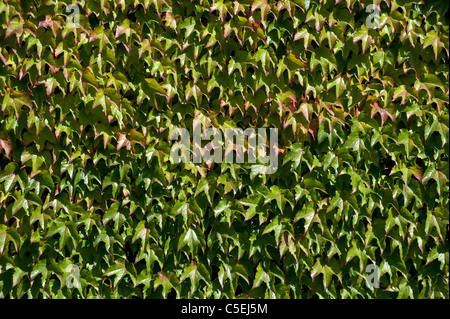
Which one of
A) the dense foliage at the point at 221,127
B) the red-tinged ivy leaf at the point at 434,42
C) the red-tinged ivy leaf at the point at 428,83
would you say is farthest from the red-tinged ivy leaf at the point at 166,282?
the red-tinged ivy leaf at the point at 434,42

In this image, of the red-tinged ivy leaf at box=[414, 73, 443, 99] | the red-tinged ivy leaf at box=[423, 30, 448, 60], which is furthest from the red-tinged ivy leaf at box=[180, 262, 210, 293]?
the red-tinged ivy leaf at box=[423, 30, 448, 60]

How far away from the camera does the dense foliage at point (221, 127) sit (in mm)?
2152

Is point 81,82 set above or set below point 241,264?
above

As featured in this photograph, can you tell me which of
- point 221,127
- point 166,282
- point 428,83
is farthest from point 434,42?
point 166,282

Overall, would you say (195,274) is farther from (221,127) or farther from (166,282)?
(221,127)

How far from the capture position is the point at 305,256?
7.30 feet

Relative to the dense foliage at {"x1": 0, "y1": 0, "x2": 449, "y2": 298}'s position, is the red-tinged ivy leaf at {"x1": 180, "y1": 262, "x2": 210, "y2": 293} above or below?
below

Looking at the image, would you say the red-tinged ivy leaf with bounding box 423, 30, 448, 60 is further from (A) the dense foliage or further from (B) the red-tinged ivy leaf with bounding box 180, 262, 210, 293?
(B) the red-tinged ivy leaf with bounding box 180, 262, 210, 293

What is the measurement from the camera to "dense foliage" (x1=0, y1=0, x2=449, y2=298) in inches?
84.7

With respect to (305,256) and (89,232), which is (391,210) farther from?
(89,232)

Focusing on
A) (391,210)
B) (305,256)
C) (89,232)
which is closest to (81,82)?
(89,232)

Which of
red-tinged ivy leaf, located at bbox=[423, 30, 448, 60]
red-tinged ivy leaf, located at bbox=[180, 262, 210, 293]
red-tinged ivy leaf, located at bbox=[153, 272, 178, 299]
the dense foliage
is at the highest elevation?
red-tinged ivy leaf, located at bbox=[423, 30, 448, 60]

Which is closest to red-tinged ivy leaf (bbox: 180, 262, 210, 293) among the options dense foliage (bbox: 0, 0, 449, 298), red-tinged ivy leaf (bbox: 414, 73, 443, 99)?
dense foliage (bbox: 0, 0, 449, 298)

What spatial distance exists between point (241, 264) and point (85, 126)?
3.52 feet
